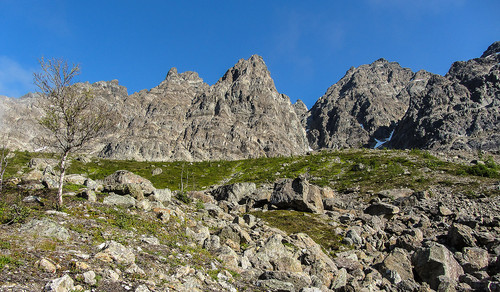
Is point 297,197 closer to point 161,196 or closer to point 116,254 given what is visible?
point 161,196

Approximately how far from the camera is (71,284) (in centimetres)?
710

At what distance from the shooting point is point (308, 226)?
97.3ft

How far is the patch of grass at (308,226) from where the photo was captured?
2395 centimetres

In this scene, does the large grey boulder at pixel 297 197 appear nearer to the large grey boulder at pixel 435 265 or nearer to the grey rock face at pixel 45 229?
the large grey boulder at pixel 435 265

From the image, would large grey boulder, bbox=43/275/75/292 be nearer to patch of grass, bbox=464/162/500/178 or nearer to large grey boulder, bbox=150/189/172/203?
large grey boulder, bbox=150/189/172/203

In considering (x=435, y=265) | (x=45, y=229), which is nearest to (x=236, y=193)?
(x=435, y=265)

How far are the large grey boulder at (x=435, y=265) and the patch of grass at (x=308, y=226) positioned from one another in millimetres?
6582

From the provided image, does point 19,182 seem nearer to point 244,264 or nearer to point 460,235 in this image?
point 244,264

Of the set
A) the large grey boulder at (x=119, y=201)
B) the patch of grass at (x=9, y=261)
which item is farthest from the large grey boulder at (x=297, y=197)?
the patch of grass at (x=9, y=261)

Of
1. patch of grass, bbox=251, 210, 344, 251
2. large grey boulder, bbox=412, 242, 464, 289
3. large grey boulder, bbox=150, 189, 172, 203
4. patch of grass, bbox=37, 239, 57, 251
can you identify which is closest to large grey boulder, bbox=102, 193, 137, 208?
large grey boulder, bbox=150, 189, 172, 203

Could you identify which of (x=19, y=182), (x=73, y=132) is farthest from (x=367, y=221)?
(x=19, y=182)

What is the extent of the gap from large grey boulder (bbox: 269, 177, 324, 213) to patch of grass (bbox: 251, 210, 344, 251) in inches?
83.1

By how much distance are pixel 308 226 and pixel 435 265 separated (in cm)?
1475

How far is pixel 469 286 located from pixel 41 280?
19.2m
